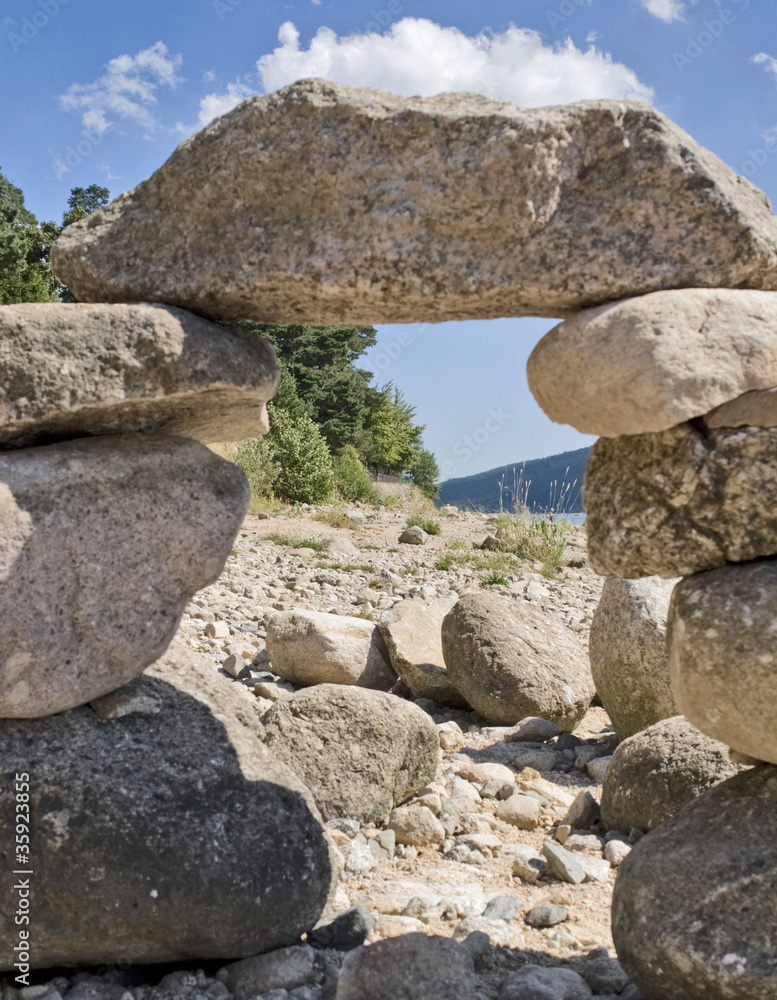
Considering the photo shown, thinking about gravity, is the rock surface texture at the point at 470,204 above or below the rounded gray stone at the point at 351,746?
above

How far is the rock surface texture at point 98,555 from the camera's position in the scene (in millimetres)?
2898

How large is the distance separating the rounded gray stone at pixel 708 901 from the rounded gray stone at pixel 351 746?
5.31 feet

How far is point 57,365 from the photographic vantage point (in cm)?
287

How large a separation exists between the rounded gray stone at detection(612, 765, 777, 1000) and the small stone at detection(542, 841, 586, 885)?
88cm

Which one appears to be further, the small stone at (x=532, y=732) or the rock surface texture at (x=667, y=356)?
the small stone at (x=532, y=732)

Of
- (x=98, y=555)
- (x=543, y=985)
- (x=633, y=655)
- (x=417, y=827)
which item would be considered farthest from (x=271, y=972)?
(x=633, y=655)

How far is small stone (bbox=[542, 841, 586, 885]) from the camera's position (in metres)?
3.72

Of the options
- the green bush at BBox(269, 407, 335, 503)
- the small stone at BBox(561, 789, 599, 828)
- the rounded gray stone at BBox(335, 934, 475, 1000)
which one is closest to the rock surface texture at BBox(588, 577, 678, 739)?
the small stone at BBox(561, 789, 599, 828)

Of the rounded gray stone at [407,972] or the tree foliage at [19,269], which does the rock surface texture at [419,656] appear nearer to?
the rounded gray stone at [407,972]

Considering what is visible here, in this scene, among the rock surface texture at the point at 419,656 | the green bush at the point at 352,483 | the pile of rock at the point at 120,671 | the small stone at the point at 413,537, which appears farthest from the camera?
the green bush at the point at 352,483

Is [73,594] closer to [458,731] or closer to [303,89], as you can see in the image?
[303,89]

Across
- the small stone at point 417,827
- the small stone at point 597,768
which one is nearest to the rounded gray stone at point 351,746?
the small stone at point 417,827

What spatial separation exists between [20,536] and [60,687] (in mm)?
558

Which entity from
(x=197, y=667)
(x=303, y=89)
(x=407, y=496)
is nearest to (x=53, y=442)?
(x=197, y=667)
